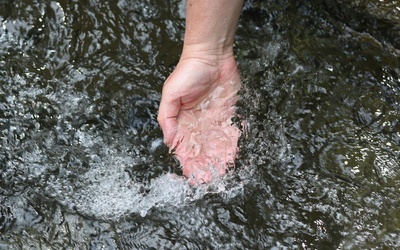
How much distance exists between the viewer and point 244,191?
206 centimetres

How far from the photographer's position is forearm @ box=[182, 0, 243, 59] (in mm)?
2139

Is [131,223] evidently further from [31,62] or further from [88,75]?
[31,62]

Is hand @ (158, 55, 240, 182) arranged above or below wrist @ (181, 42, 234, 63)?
below

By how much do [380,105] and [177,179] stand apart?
37.6 inches

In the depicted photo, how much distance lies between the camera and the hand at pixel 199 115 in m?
2.14

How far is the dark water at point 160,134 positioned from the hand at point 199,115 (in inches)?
2.4

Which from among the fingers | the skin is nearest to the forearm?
the skin

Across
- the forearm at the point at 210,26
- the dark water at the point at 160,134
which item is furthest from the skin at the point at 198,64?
the dark water at the point at 160,134

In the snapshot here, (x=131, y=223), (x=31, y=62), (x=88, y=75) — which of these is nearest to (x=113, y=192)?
(x=131, y=223)

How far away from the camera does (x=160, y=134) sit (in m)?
2.26

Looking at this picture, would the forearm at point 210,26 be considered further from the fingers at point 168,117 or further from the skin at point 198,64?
the fingers at point 168,117

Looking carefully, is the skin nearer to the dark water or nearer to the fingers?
the fingers

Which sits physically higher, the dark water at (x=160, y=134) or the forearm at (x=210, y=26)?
the forearm at (x=210, y=26)

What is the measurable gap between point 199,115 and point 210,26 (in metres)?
0.38
